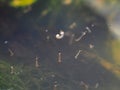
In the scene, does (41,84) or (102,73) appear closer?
(102,73)

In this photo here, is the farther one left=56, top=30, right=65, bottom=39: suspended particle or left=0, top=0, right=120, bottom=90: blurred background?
left=56, top=30, right=65, bottom=39: suspended particle

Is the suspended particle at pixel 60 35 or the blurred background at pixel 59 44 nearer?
the blurred background at pixel 59 44

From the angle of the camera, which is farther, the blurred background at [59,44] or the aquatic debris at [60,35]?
the aquatic debris at [60,35]

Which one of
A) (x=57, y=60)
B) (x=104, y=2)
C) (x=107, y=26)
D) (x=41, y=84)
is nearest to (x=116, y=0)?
(x=104, y=2)

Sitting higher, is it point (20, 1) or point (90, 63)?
point (20, 1)

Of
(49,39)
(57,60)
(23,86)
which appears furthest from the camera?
(23,86)

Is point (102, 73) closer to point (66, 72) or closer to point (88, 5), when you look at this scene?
point (66, 72)

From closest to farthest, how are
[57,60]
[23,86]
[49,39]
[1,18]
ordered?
1. [1,18]
2. [49,39]
3. [57,60]
4. [23,86]

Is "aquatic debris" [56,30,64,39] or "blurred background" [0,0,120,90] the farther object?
"aquatic debris" [56,30,64,39]
